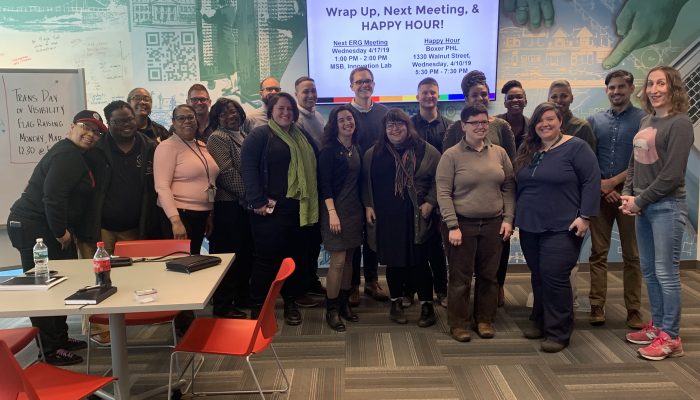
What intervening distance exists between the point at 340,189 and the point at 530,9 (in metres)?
2.69

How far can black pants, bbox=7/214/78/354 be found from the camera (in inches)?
116

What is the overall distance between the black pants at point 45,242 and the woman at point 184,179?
617mm

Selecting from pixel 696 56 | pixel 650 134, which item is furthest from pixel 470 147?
pixel 696 56

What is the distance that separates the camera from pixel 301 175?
11.0 feet

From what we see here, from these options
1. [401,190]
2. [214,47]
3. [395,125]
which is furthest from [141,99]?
[401,190]

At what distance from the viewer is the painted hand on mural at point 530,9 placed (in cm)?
459

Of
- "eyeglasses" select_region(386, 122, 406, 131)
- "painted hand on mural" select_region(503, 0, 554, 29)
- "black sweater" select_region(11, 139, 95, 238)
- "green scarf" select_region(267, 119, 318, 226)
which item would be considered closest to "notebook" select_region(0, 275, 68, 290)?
"black sweater" select_region(11, 139, 95, 238)

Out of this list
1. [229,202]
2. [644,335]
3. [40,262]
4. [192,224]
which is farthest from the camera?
[229,202]

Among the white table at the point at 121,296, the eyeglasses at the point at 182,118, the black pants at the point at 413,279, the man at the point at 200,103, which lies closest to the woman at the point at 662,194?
the black pants at the point at 413,279

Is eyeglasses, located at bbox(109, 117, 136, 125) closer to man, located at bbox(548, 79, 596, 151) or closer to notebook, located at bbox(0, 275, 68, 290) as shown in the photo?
notebook, located at bbox(0, 275, 68, 290)

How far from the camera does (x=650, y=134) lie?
2830mm

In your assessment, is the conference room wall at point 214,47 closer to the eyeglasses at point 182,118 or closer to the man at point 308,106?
the man at point 308,106

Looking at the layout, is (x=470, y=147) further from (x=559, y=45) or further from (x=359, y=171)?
(x=559, y=45)

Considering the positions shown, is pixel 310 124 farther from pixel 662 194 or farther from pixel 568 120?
pixel 662 194
